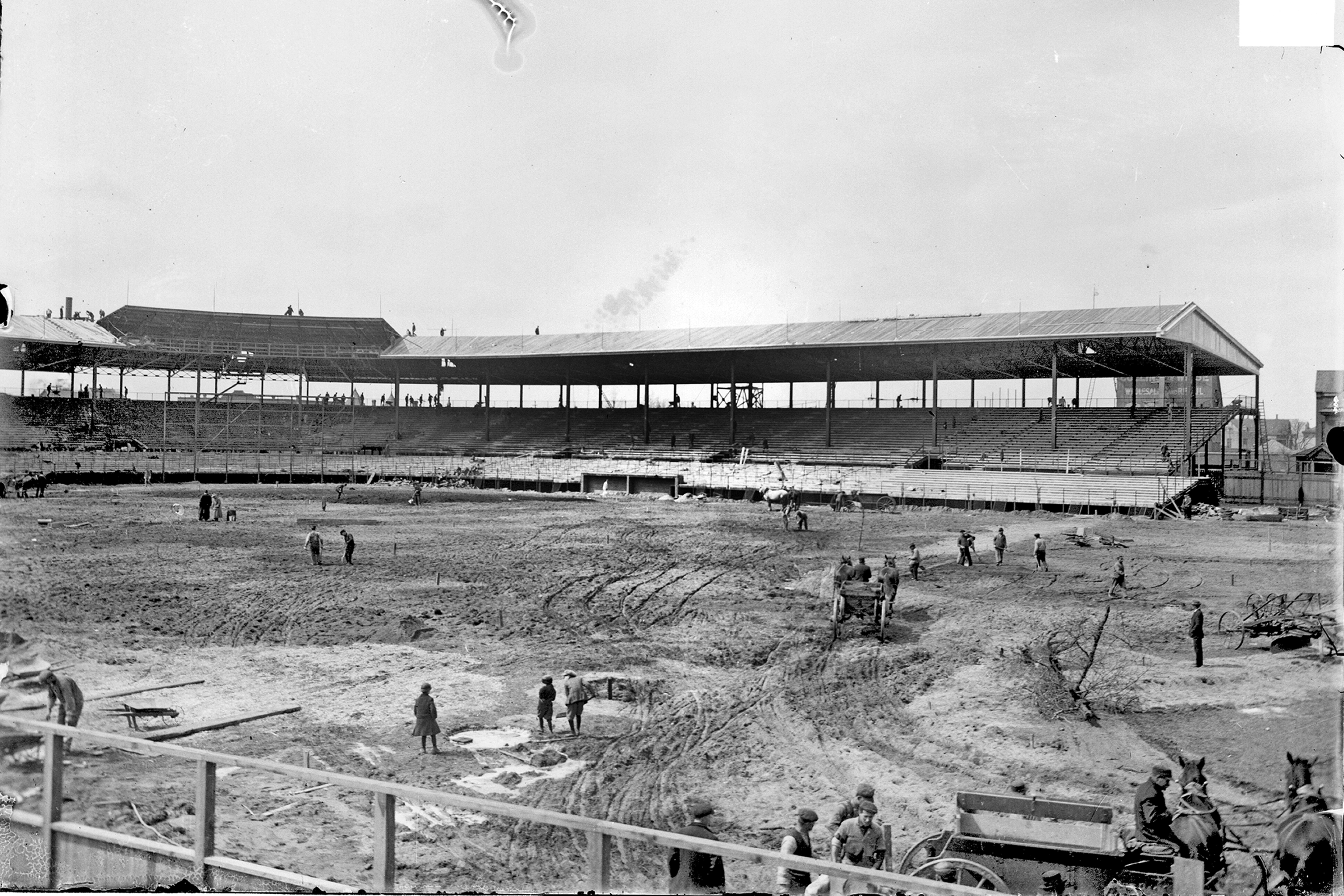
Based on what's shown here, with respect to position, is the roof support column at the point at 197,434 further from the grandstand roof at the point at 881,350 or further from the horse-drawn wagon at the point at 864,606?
the horse-drawn wagon at the point at 864,606

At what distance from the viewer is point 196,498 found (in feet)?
135

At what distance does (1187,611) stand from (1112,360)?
32.8 m

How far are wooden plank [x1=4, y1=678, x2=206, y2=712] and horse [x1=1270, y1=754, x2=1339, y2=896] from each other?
12733 millimetres

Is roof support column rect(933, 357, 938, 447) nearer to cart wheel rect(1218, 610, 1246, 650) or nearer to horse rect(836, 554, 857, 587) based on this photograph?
cart wheel rect(1218, 610, 1246, 650)

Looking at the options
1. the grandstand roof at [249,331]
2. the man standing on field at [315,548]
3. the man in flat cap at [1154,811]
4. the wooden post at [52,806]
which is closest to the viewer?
the wooden post at [52,806]

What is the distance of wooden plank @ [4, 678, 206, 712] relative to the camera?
10.5 metres

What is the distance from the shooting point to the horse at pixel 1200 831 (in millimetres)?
7434

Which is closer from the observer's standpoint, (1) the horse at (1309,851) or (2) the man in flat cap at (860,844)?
(1) the horse at (1309,851)

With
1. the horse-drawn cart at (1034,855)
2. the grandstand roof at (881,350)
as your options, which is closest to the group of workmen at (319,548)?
the horse-drawn cart at (1034,855)

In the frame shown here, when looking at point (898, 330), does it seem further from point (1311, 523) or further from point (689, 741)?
point (689, 741)

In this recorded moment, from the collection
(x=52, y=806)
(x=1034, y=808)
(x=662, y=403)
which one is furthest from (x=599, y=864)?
(x=662, y=403)

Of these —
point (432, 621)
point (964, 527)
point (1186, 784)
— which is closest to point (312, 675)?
point (432, 621)

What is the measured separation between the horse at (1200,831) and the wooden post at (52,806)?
8.22 metres

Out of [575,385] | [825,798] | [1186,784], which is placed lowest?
[825,798]
